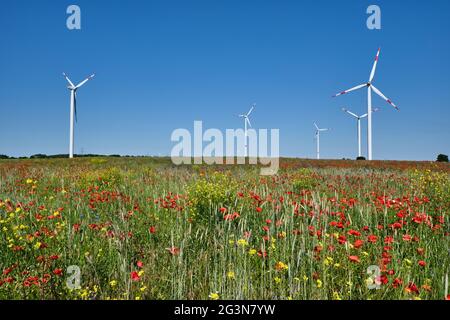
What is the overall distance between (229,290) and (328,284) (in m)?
1.08

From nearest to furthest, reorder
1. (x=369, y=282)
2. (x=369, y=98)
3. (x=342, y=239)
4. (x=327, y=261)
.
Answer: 1. (x=369, y=282)
2. (x=327, y=261)
3. (x=342, y=239)
4. (x=369, y=98)

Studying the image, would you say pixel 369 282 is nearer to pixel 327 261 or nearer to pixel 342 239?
pixel 327 261

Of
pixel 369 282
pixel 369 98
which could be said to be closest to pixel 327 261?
pixel 369 282

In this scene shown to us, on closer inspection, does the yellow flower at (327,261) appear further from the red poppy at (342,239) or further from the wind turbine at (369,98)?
the wind turbine at (369,98)

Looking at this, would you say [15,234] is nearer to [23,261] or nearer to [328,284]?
[23,261]

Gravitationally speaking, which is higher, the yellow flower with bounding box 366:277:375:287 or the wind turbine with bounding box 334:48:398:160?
the wind turbine with bounding box 334:48:398:160

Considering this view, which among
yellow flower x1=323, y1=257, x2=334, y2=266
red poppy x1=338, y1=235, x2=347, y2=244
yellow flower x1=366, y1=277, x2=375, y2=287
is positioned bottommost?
yellow flower x1=366, y1=277, x2=375, y2=287

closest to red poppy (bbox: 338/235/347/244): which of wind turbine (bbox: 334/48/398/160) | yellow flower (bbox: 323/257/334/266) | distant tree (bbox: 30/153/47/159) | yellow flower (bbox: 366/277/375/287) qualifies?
yellow flower (bbox: 323/257/334/266)

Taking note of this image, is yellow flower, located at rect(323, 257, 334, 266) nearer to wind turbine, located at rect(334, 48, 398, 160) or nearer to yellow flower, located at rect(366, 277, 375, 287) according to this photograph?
yellow flower, located at rect(366, 277, 375, 287)

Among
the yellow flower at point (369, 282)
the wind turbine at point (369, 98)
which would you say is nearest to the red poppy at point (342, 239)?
the yellow flower at point (369, 282)
